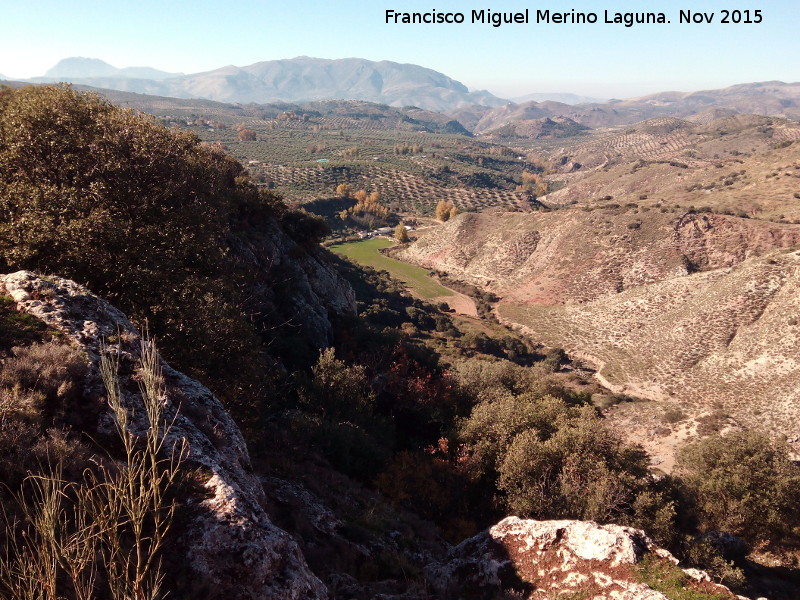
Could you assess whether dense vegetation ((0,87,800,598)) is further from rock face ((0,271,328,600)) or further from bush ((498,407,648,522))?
rock face ((0,271,328,600))

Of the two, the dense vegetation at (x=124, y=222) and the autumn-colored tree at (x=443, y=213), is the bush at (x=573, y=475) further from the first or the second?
the autumn-colored tree at (x=443, y=213)

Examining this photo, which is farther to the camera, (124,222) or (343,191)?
(343,191)

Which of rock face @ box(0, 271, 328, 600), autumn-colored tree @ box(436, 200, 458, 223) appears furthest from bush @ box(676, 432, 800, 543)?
autumn-colored tree @ box(436, 200, 458, 223)

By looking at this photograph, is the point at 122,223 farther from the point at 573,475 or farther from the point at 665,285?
the point at 665,285

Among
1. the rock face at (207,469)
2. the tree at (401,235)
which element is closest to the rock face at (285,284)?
the rock face at (207,469)

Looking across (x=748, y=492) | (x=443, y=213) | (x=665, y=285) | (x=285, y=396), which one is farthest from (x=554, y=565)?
(x=443, y=213)

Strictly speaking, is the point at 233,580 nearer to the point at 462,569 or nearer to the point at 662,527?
the point at 462,569
